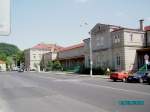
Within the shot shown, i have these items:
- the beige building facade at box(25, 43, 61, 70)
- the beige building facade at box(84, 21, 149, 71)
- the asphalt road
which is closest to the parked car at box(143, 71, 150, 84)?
the asphalt road

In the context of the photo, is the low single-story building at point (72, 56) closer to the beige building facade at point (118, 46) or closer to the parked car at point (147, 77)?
the beige building facade at point (118, 46)

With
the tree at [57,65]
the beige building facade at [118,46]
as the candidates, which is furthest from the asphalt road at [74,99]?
the tree at [57,65]

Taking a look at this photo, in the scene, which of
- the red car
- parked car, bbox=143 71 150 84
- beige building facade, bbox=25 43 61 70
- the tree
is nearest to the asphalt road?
parked car, bbox=143 71 150 84

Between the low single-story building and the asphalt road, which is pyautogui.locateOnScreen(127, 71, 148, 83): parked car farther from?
the low single-story building

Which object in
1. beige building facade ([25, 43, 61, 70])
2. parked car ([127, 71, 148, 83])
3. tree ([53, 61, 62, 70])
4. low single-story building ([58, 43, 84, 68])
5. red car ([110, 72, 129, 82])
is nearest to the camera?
parked car ([127, 71, 148, 83])

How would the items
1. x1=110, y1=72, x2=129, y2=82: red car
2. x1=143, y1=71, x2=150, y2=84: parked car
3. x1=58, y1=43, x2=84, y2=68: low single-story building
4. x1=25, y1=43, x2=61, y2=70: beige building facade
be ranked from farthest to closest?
x1=25, y1=43, x2=61, y2=70: beige building facade → x1=58, y1=43, x2=84, y2=68: low single-story building → x1=110, y1=72, x2=129, y2=82: red car → x1=143, y1=71, x2=150, y2=84: parked car

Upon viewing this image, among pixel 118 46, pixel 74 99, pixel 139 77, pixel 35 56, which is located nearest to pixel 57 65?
pixel 35 56

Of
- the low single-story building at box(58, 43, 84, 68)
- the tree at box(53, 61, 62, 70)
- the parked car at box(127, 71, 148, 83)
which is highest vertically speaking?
the low single-story building at box(58, 43, 84, 68)

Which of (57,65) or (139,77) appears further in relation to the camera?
(57,65)

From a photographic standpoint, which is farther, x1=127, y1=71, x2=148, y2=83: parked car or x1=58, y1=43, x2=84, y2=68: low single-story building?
x1=58, y1=43, x2=84, y2=68: low single-story building

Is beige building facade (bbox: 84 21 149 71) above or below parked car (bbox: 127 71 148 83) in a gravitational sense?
above

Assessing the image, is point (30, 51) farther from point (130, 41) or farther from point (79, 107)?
point (79, 107)

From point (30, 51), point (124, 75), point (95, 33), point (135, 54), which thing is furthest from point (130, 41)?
point (30, 51)

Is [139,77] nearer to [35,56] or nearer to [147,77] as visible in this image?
[147,77]
